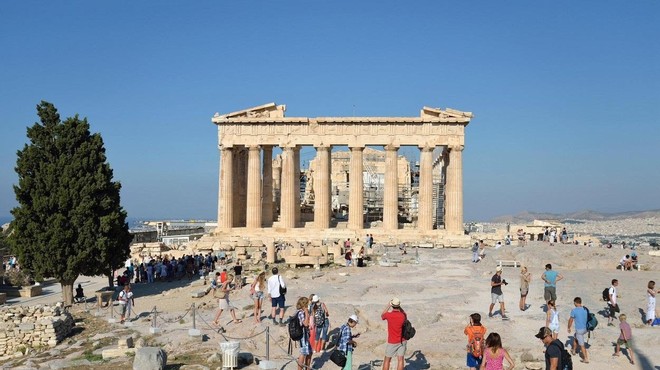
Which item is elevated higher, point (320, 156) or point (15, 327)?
point (320, 156)

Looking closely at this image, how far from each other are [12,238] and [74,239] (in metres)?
2.70

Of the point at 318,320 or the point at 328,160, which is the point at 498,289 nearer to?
the point at 318,320

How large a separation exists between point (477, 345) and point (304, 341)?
3.86 meters

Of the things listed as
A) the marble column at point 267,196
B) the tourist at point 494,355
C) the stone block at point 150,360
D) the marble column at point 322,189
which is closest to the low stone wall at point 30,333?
the stone block at point 150,360

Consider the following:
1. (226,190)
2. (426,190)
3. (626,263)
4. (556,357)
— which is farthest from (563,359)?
(226,190)

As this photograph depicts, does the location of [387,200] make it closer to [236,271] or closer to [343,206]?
[343,206]

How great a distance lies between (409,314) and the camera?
740 inches

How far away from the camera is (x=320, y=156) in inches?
1870

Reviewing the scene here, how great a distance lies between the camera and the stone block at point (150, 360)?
1442 centimetres

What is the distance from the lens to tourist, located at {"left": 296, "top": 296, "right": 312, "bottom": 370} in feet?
44.3

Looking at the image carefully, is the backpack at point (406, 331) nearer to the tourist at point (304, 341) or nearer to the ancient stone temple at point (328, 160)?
the tourist at point (304, 341)

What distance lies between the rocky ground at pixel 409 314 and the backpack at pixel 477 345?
1430 millimetres

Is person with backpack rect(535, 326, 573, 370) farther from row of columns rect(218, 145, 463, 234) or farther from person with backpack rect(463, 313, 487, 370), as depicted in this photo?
row of columns rect(218, 145, 463, 234)

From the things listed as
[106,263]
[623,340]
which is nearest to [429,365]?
[623,340]
